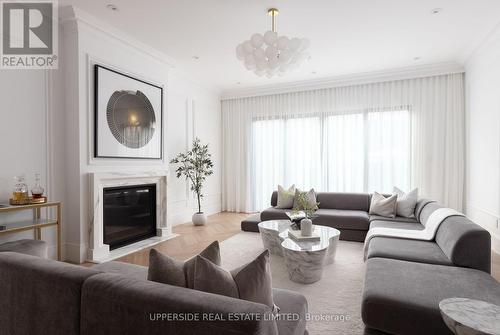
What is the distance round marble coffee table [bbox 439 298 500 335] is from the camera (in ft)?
4.09

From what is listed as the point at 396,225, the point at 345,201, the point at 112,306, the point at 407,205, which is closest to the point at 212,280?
the point at 112,306

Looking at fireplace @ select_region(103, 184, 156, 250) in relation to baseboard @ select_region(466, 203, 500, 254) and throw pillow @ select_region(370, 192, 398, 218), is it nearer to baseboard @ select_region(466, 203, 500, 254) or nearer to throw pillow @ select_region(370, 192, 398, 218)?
throw pillow @ select_region(370, 192, 398, 218)

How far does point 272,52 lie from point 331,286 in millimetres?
2495

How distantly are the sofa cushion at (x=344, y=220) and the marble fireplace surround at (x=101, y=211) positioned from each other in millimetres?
2593

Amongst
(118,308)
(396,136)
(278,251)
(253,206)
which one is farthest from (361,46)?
(118,308)

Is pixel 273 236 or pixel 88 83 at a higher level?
pixel 88 83

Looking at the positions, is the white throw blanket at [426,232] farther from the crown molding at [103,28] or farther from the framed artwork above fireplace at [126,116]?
the crown molding at [103,28]

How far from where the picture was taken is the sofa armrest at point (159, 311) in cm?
97

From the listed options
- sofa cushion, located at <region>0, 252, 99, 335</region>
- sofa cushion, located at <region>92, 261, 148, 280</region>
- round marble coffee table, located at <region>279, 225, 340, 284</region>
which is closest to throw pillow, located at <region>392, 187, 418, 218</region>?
round marble coffee table, located at <region>279, 225, 340, 284</region>

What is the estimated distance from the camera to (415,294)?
68.9 inches

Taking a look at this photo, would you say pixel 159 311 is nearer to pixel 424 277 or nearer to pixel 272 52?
pixel 424 277

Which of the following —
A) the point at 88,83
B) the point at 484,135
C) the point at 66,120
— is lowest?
the point at 484,135

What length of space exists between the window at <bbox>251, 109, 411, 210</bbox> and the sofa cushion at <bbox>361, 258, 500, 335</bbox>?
3.57 metres

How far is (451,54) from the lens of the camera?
4.58 metres
